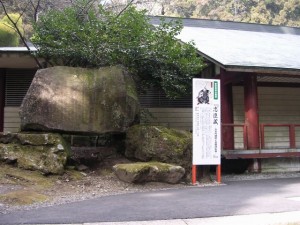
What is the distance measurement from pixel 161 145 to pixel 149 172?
0.92 metres

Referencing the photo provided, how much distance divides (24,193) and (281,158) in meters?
8.95

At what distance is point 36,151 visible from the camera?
8570mm

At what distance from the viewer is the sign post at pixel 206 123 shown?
885cm

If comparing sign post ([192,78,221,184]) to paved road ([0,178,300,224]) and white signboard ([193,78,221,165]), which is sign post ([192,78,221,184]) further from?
paved road ([0,178,300,224])

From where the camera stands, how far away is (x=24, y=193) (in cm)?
669

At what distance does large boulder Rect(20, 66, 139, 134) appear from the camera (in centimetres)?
886

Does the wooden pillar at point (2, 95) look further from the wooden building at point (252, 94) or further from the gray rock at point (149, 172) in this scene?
the gray rock at point (149, 172)

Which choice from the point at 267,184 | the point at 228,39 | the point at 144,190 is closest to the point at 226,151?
the point at 267,184

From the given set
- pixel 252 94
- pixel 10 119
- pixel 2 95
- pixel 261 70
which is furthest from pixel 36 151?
pixel 252 94

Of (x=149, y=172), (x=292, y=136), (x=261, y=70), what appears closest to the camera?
(x=149, y=172)

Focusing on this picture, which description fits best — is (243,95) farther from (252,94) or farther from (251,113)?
(251,113)

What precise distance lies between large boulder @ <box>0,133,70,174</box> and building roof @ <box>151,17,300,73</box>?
16.9ft

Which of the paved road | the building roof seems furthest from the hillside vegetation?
the paved road

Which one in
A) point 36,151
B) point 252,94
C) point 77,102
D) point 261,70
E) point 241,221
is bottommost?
point 241,221
